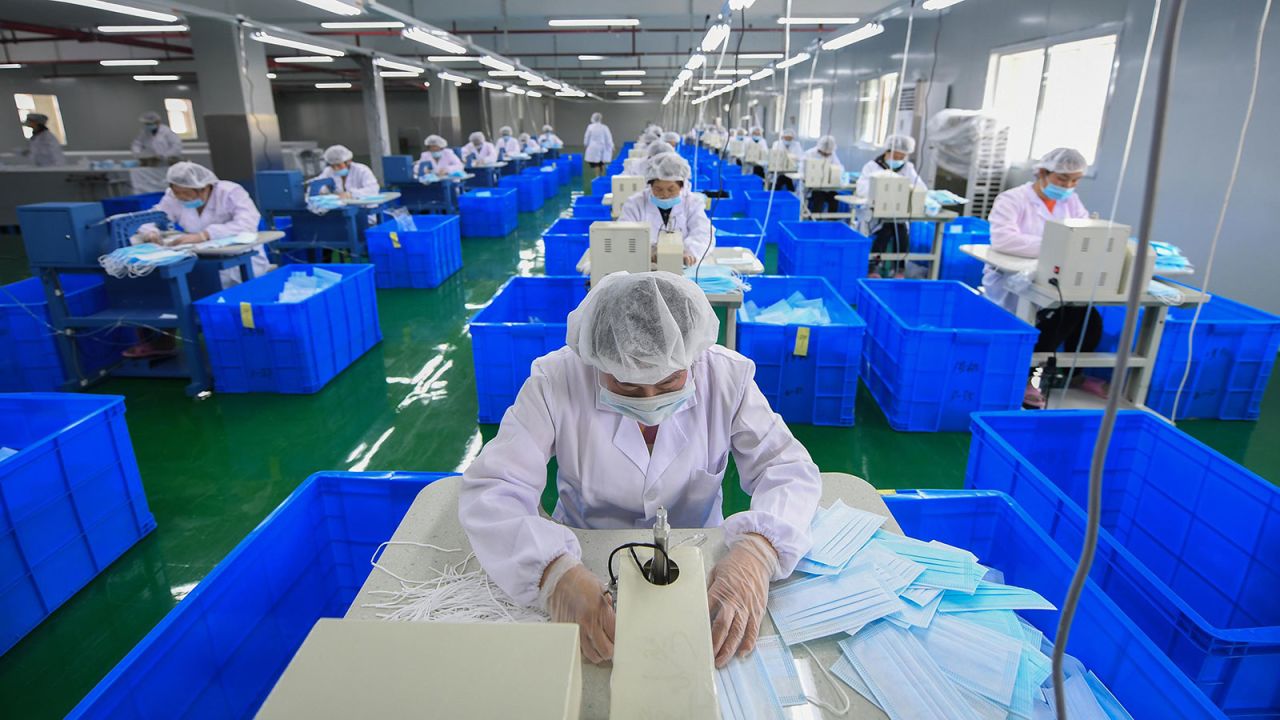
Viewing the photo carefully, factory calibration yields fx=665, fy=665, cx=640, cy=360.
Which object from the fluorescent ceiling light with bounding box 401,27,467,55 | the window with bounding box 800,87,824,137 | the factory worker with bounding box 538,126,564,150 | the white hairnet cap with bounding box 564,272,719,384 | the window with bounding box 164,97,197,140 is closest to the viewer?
the white hairnet cap with bounding box 564,272,719,384

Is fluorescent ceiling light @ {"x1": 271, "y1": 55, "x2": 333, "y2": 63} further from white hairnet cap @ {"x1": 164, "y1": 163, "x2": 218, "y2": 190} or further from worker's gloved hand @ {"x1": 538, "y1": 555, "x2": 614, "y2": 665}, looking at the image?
worker's gloved hand @ {"x1": 538, "y1": 555, "x2": 614, "y2": 665}

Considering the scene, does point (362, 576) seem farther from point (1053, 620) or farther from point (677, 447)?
point (1053, 620)

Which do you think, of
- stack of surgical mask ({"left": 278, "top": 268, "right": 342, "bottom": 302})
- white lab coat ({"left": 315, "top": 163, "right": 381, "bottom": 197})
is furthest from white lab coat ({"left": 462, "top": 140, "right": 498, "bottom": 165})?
stack of surgical mask ({"left": 278, "top": 268, "right": 342, "bottom": 302})

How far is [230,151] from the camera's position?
8195 mm

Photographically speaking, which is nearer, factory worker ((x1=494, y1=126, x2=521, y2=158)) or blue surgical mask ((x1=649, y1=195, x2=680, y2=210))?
blue surgical mask ((x1=649, y1=195, x2=680, y2=210))

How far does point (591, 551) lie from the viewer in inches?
58.9

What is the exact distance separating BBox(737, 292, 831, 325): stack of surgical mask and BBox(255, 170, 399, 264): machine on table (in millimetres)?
4546

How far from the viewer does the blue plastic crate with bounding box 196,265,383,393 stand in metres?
4.14

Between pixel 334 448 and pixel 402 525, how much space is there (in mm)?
2315

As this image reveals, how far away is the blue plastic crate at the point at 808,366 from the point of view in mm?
3725

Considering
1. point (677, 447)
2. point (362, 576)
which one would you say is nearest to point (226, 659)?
point (362, 576)

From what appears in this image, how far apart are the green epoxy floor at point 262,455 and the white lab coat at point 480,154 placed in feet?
29.3

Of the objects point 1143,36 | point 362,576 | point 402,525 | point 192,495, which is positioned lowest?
point 192,495

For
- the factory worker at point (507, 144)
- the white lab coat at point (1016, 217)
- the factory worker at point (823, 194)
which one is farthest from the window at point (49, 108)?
the white lab coat at point (1016, 217)
